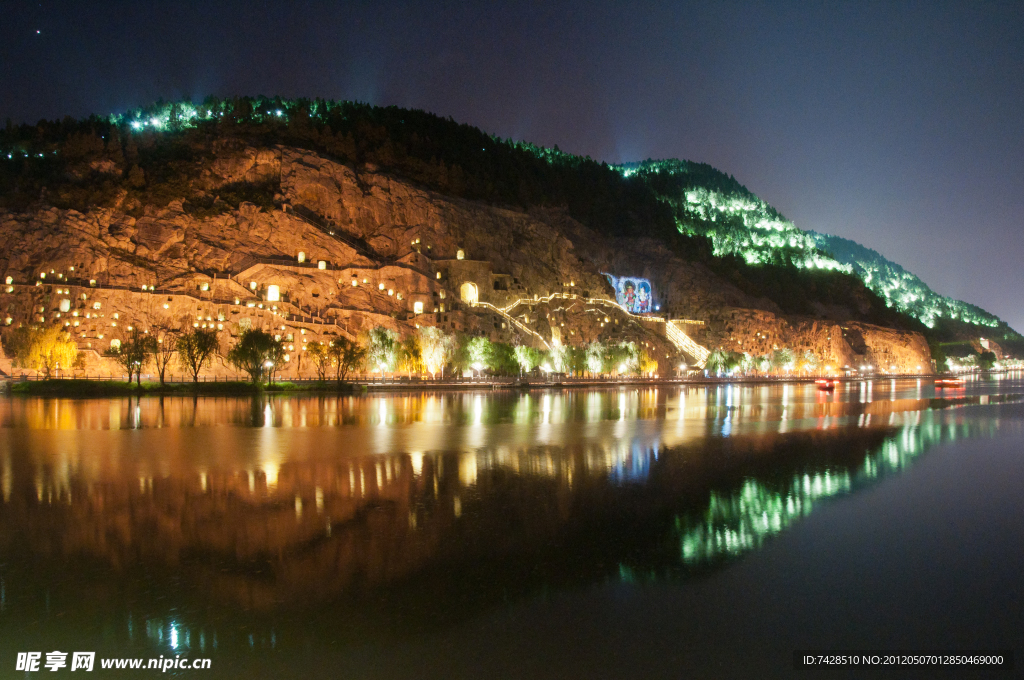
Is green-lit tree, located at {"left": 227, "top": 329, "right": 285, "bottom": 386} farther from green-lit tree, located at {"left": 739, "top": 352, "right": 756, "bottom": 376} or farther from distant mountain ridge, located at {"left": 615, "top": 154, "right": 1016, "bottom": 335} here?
distant mountain ridge, located at {"left": 615, "top": 154, "right": 1016, "bottom": 335}

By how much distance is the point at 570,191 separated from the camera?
121375 mm

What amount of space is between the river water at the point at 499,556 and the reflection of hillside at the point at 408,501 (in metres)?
0.06

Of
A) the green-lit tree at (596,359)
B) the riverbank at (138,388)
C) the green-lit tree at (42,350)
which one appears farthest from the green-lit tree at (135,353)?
the green-lit tree at (596,359)

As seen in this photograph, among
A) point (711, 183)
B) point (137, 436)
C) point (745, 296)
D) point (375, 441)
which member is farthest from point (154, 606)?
point (711, 183)

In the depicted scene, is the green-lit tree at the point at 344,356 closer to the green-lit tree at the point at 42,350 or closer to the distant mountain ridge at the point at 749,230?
the green-lit tree at the point at 42,350

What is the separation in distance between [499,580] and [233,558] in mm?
3556

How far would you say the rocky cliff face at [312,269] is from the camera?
195 feet

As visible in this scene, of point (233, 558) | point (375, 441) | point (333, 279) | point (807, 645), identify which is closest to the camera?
point (807, 645)

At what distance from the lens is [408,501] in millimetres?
11039

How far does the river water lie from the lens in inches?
229

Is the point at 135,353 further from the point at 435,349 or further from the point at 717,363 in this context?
the point at 717,363

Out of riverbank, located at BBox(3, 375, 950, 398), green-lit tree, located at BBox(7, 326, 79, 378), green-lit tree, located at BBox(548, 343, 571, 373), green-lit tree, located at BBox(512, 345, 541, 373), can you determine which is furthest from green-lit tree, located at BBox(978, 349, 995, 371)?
green-lit tree, located at BBox(7, 326, 79, 378)

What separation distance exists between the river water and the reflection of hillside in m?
0.06

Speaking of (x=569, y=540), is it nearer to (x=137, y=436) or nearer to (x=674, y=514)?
(x=674, y=514)
